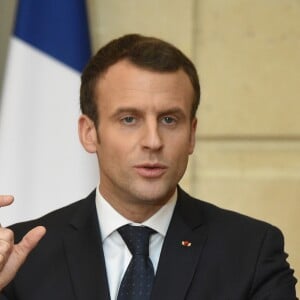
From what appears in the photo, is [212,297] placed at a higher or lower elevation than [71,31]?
lower

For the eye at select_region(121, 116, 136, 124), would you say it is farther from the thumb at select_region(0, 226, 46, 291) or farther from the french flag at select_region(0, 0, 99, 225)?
the french flag at select_region(0, 0, 99, 225)

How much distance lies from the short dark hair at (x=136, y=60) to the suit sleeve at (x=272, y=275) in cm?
40

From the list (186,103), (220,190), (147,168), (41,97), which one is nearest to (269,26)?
(220,190)

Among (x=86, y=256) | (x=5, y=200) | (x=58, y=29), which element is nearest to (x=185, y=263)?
(x=86, y=256)

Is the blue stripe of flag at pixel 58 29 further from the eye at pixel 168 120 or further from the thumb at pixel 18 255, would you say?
the thumb at pixel 18 255

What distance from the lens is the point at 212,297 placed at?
6.10 ft

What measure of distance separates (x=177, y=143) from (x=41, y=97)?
1.11 meters

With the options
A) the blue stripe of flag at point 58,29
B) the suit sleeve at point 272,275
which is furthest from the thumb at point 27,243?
the blue stripe of flag at point 58,29

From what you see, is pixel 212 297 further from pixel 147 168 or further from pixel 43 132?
pixel 43 132

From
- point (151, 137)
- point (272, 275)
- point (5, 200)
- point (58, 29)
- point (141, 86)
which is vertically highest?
point (58, 29)

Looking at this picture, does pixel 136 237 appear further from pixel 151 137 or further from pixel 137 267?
pixel 151 137

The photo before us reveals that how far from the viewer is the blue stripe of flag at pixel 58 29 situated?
2904 mm

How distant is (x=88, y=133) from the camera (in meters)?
2.09

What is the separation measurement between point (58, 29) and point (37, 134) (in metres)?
0.41
